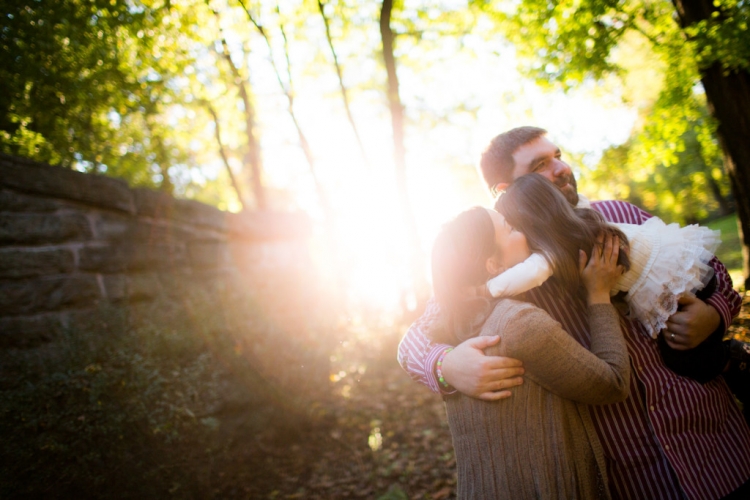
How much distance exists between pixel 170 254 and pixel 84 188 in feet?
3.91

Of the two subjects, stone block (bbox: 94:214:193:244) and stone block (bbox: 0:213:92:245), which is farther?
stone block (bbox: 94:214:193:244)

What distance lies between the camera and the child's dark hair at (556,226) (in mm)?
1846

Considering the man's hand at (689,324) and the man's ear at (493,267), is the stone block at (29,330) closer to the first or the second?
the man's ear at (493,267)

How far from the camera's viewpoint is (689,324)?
1.85 meters

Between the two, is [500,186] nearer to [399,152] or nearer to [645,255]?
[645,255]

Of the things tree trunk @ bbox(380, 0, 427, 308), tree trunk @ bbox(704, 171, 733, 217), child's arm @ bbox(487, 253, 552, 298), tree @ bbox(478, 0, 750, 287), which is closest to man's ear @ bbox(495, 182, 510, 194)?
child's arm @ bbox(487, 253, 552, 298)

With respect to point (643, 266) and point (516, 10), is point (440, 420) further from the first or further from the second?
point (516, 10)

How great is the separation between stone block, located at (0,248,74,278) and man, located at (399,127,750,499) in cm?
416

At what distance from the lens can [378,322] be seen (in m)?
9.68

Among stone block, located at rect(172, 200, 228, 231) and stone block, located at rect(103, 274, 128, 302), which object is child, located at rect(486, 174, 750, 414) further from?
stone block, located at rect(172, 200, 228, 231)

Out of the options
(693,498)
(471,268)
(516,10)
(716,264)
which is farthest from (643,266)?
(516,10)

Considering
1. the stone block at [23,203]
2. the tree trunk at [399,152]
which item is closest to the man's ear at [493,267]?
the stone block at [23,203]

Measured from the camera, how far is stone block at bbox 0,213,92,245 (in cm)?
414

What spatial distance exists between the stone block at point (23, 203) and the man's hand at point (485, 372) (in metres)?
4.52
